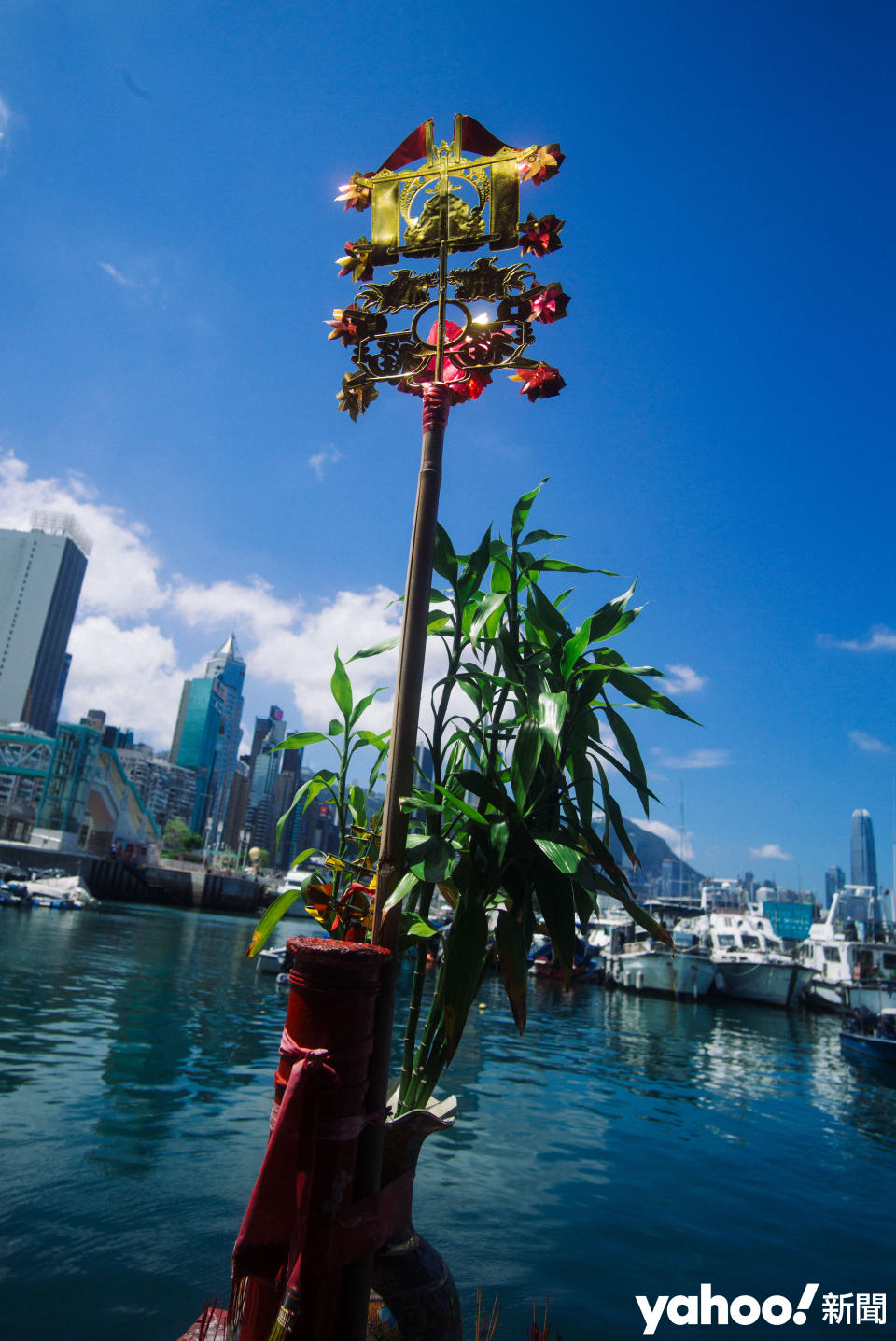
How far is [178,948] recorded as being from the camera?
32812 mm

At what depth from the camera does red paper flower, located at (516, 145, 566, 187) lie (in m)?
3.10

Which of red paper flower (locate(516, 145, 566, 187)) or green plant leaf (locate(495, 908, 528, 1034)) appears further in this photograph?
red paper flower (locate(516, 145, 566, 187))

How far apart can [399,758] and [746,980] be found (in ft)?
141

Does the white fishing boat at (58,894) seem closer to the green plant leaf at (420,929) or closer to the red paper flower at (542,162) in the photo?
the green plant leaf at (420,929)

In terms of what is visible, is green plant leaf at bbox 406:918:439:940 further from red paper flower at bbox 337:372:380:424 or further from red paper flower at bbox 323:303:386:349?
red paper flower at bbox 323:303:386:349

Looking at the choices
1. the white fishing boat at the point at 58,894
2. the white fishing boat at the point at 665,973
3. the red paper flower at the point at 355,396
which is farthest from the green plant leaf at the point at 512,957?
the white fishing boat at the point at 58,894

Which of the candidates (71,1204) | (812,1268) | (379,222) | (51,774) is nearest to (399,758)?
(379,222)

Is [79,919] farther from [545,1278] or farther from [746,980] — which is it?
[545,1278]

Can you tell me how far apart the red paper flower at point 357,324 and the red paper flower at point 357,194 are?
0.55 meters

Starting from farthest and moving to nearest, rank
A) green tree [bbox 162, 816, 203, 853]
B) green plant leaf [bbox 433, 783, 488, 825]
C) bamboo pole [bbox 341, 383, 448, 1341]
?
green tree [bbox 162, 816, 203, 853]
green plant leaf [bbox 433, 783, 488, 825]
bamboo pole [bbox 341, 383, 448, 1341]

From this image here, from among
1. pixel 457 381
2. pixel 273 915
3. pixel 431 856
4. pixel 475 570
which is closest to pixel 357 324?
pixel 457 381

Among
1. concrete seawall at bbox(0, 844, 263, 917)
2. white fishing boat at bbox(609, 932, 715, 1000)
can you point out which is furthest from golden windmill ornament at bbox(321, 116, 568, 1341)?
concrete seawall at bbox(0, 844, 263, 917)

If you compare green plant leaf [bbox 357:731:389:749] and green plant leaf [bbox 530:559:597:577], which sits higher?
green plant leaf [bbox 530:559:597:577]

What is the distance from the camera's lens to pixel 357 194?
340cm
